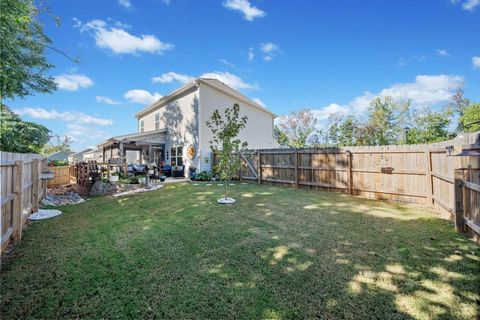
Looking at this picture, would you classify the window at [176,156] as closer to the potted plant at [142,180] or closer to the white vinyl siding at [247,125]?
the white vinyl siding at [247,125]

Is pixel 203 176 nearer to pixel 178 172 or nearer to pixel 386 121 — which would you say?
pixel 178 172

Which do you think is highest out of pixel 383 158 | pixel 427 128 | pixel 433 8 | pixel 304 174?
pixel 433 8

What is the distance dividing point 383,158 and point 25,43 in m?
12.7

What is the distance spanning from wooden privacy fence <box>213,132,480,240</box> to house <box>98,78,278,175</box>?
4.77 metres

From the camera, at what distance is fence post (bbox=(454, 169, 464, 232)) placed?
3.89 m

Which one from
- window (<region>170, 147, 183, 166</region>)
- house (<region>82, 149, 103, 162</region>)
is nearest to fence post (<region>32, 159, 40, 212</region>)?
window (<region>170, 147, 183, 166</region>)

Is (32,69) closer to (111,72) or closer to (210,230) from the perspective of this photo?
(111,72)

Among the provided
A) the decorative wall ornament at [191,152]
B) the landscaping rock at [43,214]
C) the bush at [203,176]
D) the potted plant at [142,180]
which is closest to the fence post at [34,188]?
the landscaping rock at [43,214]

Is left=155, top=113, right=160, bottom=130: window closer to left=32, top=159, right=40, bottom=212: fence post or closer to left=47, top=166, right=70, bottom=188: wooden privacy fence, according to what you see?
left=47, top=166, right=70, bottom=188: wooden privacy fence

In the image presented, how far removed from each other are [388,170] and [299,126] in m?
22.6

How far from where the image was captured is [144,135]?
14953mm

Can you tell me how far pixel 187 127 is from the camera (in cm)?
1447

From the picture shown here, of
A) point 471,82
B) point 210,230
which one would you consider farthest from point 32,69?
point 471,82

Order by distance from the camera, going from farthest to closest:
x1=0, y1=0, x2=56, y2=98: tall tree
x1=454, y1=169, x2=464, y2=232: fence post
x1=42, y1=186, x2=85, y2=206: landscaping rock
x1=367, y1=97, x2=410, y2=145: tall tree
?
1. x1=367, y1=97, x2=410, y2=145: tall tree
2. x1=42, y1=186, x2=85, y2=206: landscaping rock
3. x1=0, y1=0, x2=56, y2=98: tall tree
4. x1=454, y1=169, x2=464, y2=232: fence post
